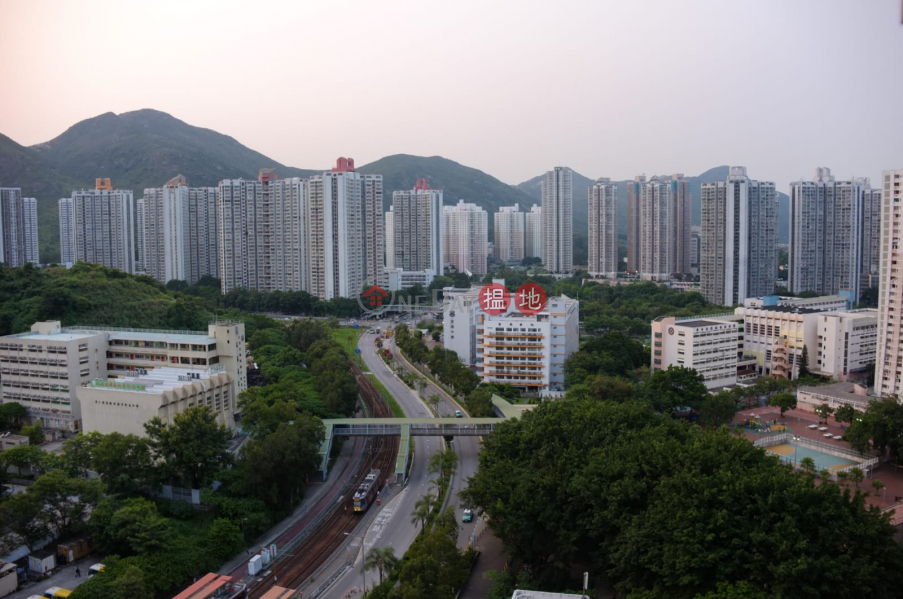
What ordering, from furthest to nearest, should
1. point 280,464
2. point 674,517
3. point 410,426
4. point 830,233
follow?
1. point 830,233
2. point 410,426
3. point 280,464
4. point 674,517

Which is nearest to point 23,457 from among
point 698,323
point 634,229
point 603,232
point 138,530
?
point 138,530

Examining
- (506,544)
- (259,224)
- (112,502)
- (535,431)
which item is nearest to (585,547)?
(506,544)

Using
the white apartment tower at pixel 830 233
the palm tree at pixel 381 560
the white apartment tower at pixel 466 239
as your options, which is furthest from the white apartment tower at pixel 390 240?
the palm tree at pixel 381 560

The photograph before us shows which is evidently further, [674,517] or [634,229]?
[634,229]

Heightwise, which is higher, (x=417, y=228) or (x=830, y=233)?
(x=417, y=228)

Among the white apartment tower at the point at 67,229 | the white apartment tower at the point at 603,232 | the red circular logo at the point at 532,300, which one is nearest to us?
the red circular logo at the point at 532,300

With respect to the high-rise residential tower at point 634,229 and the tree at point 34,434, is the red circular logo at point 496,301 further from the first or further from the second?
the high-rise residential tower at point 634,229

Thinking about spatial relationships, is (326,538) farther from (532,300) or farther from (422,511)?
(532,300)
